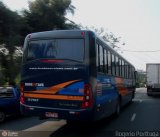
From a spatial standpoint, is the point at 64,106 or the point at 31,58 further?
the point at 31,58

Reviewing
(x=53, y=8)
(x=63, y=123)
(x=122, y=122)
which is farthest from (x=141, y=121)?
(x=53, y=8)

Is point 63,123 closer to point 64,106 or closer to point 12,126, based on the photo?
point 12,126

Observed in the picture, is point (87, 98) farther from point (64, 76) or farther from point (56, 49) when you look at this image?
point (56, 49)

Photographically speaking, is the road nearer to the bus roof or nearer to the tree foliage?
the bus roof

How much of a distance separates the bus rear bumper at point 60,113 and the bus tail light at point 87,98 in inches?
5.7

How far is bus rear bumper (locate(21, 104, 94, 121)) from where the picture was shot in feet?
32.1

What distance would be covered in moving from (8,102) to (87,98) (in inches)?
181

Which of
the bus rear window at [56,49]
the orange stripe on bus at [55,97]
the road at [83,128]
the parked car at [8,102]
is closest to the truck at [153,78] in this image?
the road at [83,128]

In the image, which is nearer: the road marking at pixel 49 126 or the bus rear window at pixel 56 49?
the bus rear window at pixel 56 49

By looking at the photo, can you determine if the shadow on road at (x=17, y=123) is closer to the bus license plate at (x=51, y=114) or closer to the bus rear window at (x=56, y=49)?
the bus license plate at (x=51, y=114)

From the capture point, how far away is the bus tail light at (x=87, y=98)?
977cm

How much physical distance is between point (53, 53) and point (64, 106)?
170cm

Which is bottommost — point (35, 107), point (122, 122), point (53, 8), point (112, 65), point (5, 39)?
point (122, 122)

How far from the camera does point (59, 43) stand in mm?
10422
